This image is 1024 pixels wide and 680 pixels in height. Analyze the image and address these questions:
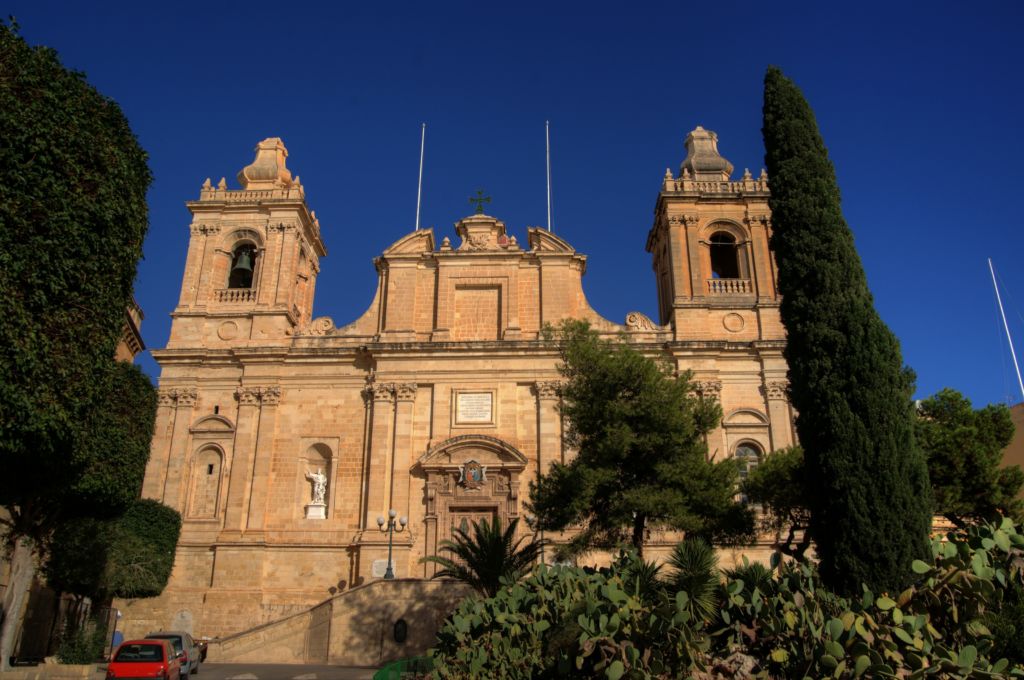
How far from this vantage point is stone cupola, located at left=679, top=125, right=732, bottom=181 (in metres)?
29.9

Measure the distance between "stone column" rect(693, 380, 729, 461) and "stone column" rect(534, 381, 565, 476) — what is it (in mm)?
4487

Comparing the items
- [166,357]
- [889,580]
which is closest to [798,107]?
[889,580]

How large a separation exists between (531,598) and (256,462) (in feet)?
52.9

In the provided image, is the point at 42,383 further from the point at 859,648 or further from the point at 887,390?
the point at 887,390

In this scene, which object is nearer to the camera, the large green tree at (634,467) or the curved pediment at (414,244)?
the large green tree at (634,467)

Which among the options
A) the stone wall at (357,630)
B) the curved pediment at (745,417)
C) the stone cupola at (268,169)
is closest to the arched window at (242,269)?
the stone cupola at (268,169)

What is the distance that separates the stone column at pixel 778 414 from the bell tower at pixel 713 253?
5.66ft

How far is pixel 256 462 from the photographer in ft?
82.9

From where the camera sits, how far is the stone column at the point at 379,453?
2425cm

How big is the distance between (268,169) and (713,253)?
55.7ft

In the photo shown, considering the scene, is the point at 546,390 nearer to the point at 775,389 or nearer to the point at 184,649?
the point at 775,389

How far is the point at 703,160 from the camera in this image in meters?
30.1

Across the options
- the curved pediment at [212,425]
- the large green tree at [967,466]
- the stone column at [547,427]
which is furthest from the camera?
the curved pediment at [212,425]

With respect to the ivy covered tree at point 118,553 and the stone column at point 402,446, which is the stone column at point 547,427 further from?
the ivy covered tree at point 118,553
